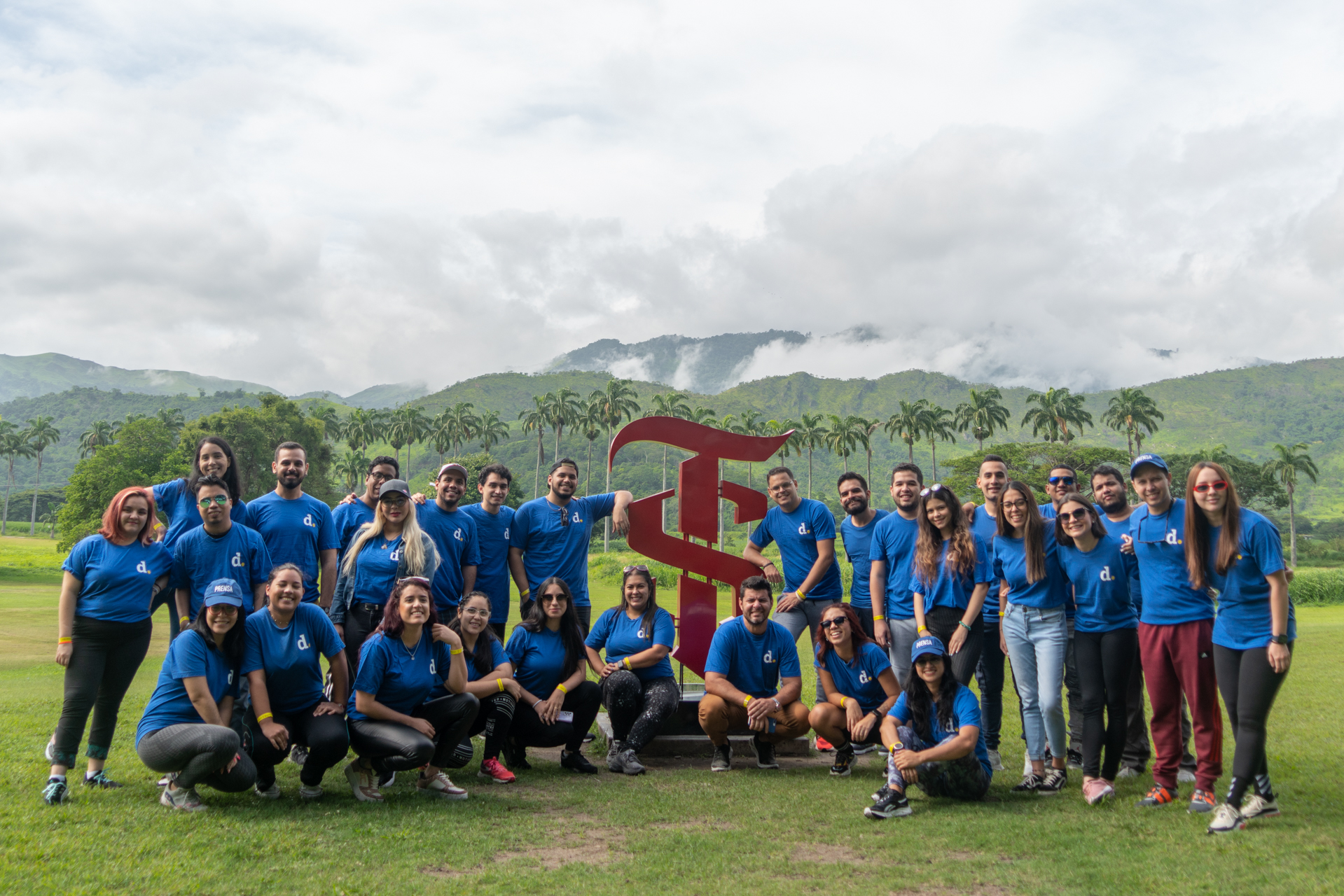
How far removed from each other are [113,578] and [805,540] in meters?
5.32

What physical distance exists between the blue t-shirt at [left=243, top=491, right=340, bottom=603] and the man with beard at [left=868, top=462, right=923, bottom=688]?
4.46 m

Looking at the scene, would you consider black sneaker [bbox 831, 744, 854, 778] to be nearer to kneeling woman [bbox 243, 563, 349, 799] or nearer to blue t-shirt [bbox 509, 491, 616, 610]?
blue t-shirt [bbox 509, 491, 616, 610]

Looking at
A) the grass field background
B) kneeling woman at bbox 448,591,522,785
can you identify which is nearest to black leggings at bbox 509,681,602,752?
kneeling woman at bbox 448,591,522,785

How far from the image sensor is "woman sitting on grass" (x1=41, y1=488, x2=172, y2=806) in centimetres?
554

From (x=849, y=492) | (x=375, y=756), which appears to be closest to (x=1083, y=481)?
(x=849, y=492)

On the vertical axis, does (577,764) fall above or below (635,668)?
below

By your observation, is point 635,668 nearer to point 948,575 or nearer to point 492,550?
point 492,550

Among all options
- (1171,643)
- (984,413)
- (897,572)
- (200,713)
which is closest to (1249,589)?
(1171,643)

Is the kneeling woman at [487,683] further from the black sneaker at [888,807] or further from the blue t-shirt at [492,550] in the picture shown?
the black sneaker at [888,807]

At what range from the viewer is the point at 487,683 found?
20.8 feet

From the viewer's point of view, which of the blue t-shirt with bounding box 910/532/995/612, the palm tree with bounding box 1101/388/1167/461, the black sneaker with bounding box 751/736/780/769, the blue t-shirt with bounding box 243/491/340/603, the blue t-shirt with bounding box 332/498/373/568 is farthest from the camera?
the palm tree with bounding box 1101/388/1167/461

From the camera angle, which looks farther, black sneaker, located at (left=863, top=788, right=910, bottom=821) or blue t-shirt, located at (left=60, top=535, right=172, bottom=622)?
blue t-shirt, located at (left=60, top=535, right=172, bottom=622)

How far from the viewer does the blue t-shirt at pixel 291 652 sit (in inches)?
218

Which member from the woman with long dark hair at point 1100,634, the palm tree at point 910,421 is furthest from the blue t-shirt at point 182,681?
the palm tree at point 910,421
